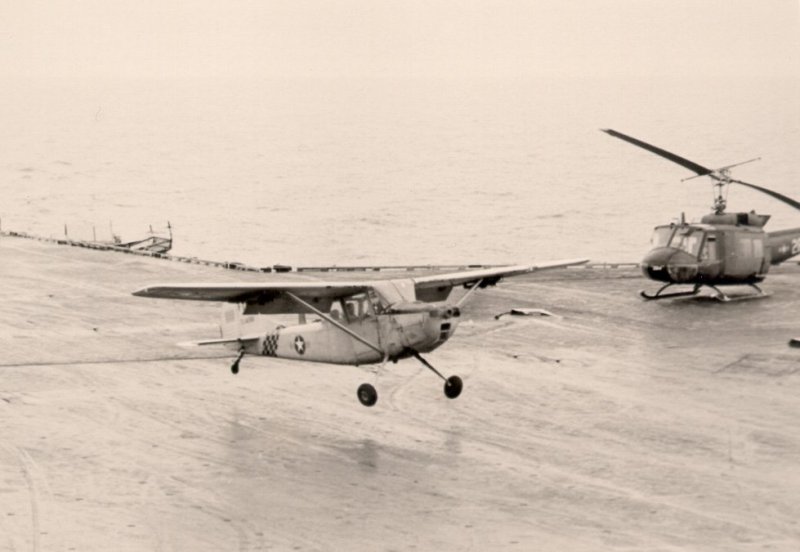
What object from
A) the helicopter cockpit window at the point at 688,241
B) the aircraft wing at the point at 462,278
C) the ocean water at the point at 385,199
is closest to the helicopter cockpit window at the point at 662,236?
the helicopter cockpit window at the point at 688,241

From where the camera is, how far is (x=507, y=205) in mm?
131000

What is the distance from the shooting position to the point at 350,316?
2823cm

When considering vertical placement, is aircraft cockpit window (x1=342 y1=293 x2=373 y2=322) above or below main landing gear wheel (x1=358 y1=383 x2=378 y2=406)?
above

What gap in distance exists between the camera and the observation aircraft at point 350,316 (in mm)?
27109

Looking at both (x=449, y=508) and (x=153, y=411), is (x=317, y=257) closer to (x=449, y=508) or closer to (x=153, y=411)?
(x=153, y=411)

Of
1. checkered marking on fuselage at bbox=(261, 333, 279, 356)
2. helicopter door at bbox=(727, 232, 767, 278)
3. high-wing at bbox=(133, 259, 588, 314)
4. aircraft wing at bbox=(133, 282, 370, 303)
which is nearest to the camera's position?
aircraft wing at bbox=(133, 282, 370, 303)

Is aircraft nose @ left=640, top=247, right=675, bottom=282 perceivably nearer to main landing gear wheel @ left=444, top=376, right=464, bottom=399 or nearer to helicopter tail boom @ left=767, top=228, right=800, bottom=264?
helicopter tail boom @ left=767, top=228, right=800, bottom=264

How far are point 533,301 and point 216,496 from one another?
75.1 feet

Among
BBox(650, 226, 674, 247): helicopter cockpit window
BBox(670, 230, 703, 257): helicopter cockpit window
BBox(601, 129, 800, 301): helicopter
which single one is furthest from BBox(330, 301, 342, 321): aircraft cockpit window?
BBox(650, 226, 674, 247): helicopter cockpit window

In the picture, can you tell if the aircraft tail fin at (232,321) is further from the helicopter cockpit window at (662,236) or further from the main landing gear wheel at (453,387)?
the helicopter cockpit window at (662,236)

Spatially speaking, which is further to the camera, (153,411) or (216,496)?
(153,411)

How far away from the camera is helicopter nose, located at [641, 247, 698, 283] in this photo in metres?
42.4

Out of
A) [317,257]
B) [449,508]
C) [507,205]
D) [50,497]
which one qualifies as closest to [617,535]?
[449,508]

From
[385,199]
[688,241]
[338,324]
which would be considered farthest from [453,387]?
[385,199]
